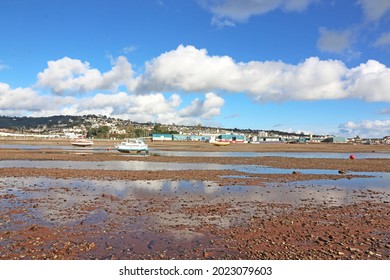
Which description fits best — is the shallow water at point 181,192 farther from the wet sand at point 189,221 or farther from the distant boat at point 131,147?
the distant boat at point 131,147

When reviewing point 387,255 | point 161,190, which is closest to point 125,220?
point 161,190

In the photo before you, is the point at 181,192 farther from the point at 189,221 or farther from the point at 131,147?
the point at 131,147

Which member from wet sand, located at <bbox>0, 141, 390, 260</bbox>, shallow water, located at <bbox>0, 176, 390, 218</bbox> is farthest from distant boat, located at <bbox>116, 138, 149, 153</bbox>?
wet sand, located at <bbox>0, 141, 390, 260</bbox>

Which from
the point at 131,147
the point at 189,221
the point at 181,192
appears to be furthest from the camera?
the point at 131,147

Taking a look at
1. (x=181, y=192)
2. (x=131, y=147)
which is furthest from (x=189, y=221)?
(x=131, y=147)

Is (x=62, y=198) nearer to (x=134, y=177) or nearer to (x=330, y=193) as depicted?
(x=134, y=177)

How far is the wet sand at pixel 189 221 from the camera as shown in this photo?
1064cm

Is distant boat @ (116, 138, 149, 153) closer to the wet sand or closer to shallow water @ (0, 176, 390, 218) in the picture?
shallow water @ (0, 176, 390, 218)

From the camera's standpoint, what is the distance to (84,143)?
10369 centimetres

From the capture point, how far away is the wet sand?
10.6 metres

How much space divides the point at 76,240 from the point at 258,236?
21.5ft

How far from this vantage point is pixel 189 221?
1440 cm

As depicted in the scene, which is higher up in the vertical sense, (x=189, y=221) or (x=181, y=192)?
(x=189, y=221)

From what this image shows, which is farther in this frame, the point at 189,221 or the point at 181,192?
the point at 181,192
